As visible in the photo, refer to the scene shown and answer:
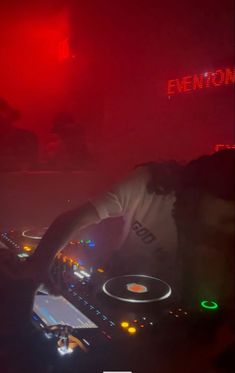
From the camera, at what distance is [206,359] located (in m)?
0.50

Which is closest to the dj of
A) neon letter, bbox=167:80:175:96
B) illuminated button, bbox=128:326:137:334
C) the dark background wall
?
illuminated button, bbox=128:326:137:334

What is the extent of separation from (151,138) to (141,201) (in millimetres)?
707

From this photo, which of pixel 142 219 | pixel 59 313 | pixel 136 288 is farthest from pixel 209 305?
pixel 142 219

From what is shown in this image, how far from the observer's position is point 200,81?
5.53 feet

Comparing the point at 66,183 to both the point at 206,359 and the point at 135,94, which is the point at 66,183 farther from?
the point at 206,359

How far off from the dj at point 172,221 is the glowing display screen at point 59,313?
68 millimetres

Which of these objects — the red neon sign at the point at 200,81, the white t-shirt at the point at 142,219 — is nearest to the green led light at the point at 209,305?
the white t-shirt at the point at 142,219

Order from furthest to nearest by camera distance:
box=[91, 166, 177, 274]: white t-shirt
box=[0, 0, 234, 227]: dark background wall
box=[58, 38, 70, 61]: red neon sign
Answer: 1. box=[58, 38, 70, 61]: red neon sign
2. box=[0, 0, 234, 227]: dark background wall
3. box=[91, 166, 177, 274]: white t-shirt

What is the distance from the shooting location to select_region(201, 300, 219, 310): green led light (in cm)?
59

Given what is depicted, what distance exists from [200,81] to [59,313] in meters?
1.35

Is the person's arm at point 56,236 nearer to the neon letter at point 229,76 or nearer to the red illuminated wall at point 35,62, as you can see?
the red illuminated wall at point 35,62

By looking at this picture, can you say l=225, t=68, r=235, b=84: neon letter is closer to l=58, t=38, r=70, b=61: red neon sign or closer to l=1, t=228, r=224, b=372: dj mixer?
l=58, t=38, r=70, b=61: red neon sign

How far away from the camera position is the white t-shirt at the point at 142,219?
87cm

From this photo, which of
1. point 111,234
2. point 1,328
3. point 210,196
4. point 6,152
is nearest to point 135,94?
point 6,152
